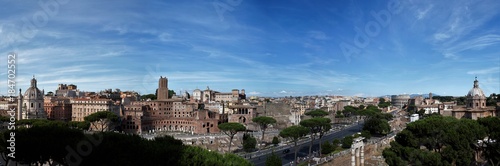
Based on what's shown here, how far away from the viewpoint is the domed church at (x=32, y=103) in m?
62.2

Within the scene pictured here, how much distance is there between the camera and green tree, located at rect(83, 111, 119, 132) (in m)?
55.8

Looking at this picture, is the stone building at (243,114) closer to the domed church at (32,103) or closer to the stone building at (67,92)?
the domed church at (32,103)

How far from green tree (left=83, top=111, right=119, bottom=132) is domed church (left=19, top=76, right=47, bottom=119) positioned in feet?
36.7

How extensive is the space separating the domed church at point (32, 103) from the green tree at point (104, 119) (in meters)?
11.2

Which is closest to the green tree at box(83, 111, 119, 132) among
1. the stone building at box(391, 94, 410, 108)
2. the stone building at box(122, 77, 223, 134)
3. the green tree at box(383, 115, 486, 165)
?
the stone building at box(122, 77, 223, 134)

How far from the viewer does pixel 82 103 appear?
235 feet

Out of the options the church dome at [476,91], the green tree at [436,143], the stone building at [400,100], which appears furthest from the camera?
the stone building at [400,100]

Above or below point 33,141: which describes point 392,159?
below

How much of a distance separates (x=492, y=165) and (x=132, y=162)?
26833mm

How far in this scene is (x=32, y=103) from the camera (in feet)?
208

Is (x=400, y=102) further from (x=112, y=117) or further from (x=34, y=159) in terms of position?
(x=34, y=159)

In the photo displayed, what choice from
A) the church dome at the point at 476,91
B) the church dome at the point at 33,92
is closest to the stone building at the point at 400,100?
the church dome at the point at 476,91

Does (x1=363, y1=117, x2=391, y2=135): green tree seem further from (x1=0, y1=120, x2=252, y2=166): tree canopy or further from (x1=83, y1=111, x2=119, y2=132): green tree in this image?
(x1=0, y1=120, x2=252, y2=166): tree canopy

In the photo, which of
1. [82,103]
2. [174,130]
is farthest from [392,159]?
[82,103]
